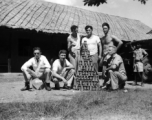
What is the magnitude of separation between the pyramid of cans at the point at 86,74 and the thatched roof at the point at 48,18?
169 inches

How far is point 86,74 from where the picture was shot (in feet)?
19.1

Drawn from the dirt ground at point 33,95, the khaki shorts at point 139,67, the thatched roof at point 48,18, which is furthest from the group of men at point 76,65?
the thatched roof at point 48,18

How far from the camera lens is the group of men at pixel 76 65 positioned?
5.41 meters

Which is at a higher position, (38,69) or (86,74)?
(38,69)

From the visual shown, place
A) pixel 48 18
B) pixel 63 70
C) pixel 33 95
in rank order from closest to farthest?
1. pixel 33 95
2. pixel 63 70
3. pixel 48 18

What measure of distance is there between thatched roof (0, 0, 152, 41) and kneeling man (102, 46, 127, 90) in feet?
16.1

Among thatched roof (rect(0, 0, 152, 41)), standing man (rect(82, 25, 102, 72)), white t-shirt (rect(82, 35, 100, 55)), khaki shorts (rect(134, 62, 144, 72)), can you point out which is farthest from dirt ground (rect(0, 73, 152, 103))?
thatched roof (rect(0, 0, 152, 41))

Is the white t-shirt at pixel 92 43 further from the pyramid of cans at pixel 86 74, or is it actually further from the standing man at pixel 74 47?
the standing man at pixel 74 47

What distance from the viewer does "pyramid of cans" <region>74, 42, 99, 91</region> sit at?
18.8 ft

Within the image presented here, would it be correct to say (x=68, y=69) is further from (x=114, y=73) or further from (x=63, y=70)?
(x=114, y=73)

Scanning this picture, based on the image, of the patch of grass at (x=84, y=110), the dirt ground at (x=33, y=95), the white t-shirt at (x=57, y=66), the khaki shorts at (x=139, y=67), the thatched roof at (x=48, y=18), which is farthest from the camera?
the thatched roof at (x=48, y=18)

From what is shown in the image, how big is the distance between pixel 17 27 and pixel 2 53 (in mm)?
2310

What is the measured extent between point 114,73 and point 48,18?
683cm

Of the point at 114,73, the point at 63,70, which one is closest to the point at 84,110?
the point at 114,73
